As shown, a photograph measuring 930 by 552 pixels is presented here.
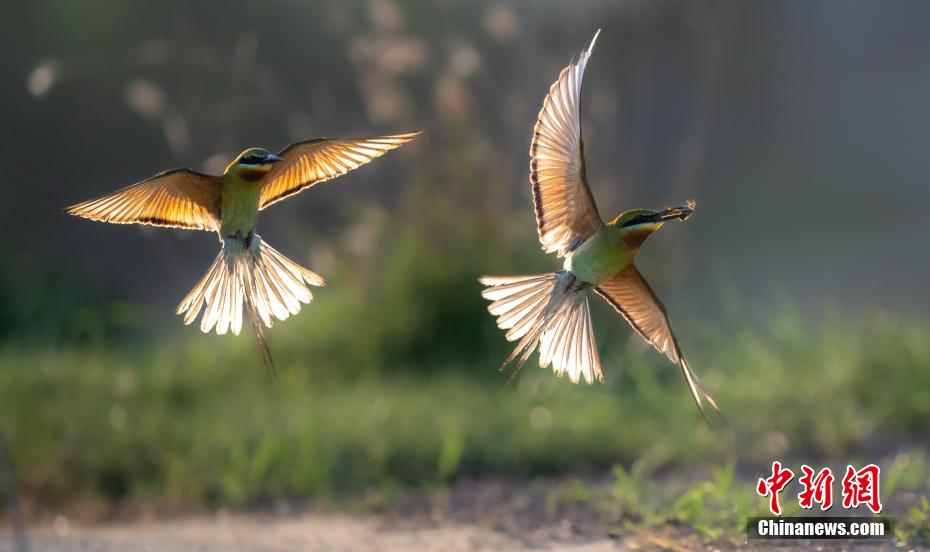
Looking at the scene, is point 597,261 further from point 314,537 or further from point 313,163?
point 314,537

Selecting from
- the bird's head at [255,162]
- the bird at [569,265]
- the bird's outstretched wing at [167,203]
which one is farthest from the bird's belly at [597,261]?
the bird's outstretched wing at [167,203]

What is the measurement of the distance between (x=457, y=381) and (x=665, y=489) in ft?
6.48

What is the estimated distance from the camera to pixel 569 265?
9.84 ft

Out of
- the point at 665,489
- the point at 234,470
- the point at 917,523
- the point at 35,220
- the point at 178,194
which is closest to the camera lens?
the point at 178,194

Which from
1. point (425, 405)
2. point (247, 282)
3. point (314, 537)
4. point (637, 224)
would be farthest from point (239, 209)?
point (425, 405)

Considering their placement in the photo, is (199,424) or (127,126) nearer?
(199,424)

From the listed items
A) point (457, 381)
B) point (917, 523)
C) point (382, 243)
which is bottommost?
point (917, 523)

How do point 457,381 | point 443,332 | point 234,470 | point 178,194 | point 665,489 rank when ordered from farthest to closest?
point 443,332
point 457,381
point 234,470
point 665,489
point 178,194

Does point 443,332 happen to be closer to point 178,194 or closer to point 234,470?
point 234,470

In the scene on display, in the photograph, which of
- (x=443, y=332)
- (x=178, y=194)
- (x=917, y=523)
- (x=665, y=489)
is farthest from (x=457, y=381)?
(x=178, y=194)

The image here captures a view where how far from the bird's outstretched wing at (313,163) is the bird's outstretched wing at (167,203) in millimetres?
142

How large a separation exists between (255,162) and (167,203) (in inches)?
12.9

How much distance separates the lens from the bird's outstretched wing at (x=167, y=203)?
287 centimetres

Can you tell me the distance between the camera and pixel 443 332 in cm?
704
